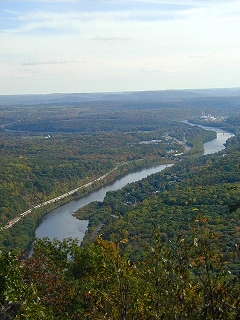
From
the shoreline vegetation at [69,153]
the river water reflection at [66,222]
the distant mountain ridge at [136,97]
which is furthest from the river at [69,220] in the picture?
the distant mountain ridge at [136,97]

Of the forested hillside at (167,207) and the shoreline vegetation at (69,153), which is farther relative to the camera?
the shoreline vegetation at (69,153)

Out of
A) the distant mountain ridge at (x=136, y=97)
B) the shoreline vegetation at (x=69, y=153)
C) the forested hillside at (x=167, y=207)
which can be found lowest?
the distant mountain ridge at (x=136, y=97)

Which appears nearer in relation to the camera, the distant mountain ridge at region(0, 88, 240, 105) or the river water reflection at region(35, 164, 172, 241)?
the river water reflection at region(35, 164, 172, 241)

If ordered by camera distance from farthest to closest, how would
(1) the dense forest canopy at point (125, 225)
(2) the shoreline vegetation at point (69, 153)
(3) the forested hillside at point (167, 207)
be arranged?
(2) the shoreline vegetation at point (69, 153) < (3) the forested hillside at point (167, 207) < (1) the dense forest canopy at point (125, 225)

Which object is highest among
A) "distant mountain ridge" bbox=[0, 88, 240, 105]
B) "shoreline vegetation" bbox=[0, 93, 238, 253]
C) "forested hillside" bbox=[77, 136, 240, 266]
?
"forested hillside" bbox=[77, 136, 240, 266]

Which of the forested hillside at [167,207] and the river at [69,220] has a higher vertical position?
the forested hillside at [167,207]

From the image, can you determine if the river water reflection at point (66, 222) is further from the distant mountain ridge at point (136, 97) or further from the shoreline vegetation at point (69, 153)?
the distant mountain ridge at point (136, 97)

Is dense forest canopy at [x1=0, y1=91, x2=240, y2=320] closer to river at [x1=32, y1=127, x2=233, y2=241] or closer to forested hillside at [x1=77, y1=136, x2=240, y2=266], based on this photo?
forested hillside at [x1=77, y1=136, x2=240, y2=266]

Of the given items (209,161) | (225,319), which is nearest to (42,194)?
(209,161)

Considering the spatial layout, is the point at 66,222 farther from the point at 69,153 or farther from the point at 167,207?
the point at 69,153

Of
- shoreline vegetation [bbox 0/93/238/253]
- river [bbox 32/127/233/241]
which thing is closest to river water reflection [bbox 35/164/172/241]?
river [bbox 32/127/233/241]

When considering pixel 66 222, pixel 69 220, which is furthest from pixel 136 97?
pixel 66 222
